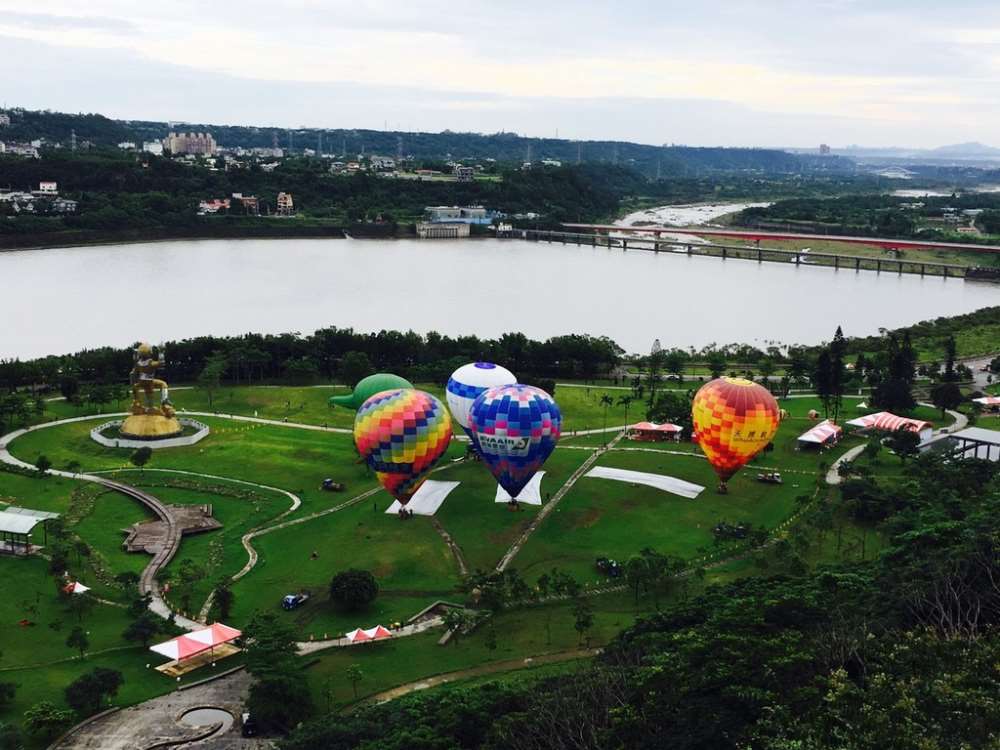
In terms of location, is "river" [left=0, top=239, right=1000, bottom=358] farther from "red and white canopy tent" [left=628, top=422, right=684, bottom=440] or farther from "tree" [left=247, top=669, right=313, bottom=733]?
"tree" [left=247, top=669, right=313, bottom=733]

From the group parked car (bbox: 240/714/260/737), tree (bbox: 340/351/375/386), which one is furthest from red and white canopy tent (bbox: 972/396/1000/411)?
parked car (bbox: 240/714/260/737)

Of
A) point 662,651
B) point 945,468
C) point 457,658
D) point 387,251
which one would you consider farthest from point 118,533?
point 387,251

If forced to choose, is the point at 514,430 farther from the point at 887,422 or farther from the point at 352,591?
the point at 887,422

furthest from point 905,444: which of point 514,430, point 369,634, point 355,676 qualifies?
point 355,676

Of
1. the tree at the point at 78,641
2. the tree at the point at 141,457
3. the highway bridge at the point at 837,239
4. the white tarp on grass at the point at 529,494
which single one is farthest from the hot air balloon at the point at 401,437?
the highway bridge at the point at 837,239

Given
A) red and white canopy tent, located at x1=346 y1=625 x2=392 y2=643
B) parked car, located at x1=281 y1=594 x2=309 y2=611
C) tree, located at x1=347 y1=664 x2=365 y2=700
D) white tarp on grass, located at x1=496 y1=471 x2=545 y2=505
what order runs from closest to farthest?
tree, located at x1=347 y1=664 x2=365 y2=700, red and white canopy tent, located at x1=346 y1=625 x2=392 y2=643, parked car, located at x1=281 y1=594 x2=309 y2=611, white tarp on grass, located at x1=496 y1=471 x2=545 y2=505

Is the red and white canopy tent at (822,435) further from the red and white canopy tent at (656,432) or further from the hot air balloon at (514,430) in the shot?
the hot air balloon at (514,430)

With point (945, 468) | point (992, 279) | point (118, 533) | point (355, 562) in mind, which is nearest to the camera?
point (355, 562)

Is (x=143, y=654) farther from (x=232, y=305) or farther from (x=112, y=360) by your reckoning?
(x=232, y=305)
